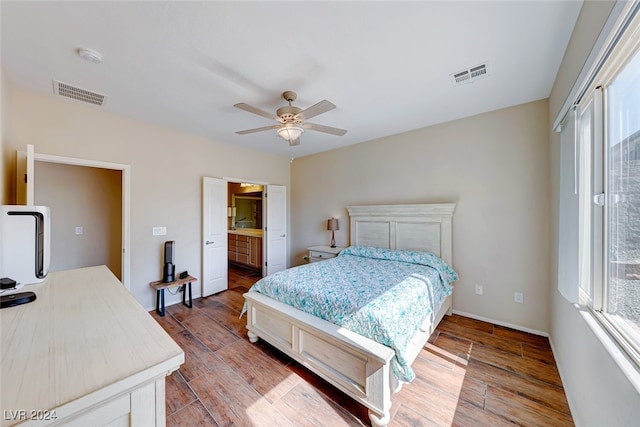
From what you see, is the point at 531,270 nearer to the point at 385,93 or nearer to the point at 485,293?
the point at 485,293

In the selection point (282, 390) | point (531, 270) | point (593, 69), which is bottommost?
point (282, 390)

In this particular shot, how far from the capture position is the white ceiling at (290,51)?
1.49 metres

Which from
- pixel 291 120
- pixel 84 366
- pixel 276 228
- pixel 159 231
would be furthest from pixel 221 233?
pixel 84 366

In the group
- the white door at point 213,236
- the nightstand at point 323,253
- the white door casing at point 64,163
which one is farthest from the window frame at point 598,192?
the white door at point 213,236

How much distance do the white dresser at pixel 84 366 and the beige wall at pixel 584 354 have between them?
1.68 metres

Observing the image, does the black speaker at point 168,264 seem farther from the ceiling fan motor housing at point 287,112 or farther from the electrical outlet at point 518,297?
the electrical outlet at point 518,297

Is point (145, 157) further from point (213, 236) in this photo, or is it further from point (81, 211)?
point (81, 211)

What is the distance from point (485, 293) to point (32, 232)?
428 centimetres

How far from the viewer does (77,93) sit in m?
2.42

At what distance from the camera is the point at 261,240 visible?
521 centimetres

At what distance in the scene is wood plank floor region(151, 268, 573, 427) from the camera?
5.28 ft

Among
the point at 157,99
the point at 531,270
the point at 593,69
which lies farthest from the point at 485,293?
the point at 157,99

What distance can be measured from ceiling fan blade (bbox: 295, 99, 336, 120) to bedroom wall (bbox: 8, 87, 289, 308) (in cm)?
230

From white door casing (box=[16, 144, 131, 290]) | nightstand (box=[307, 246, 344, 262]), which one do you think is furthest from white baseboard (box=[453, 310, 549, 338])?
white door casing (box=[16, 144, 131, 290])
